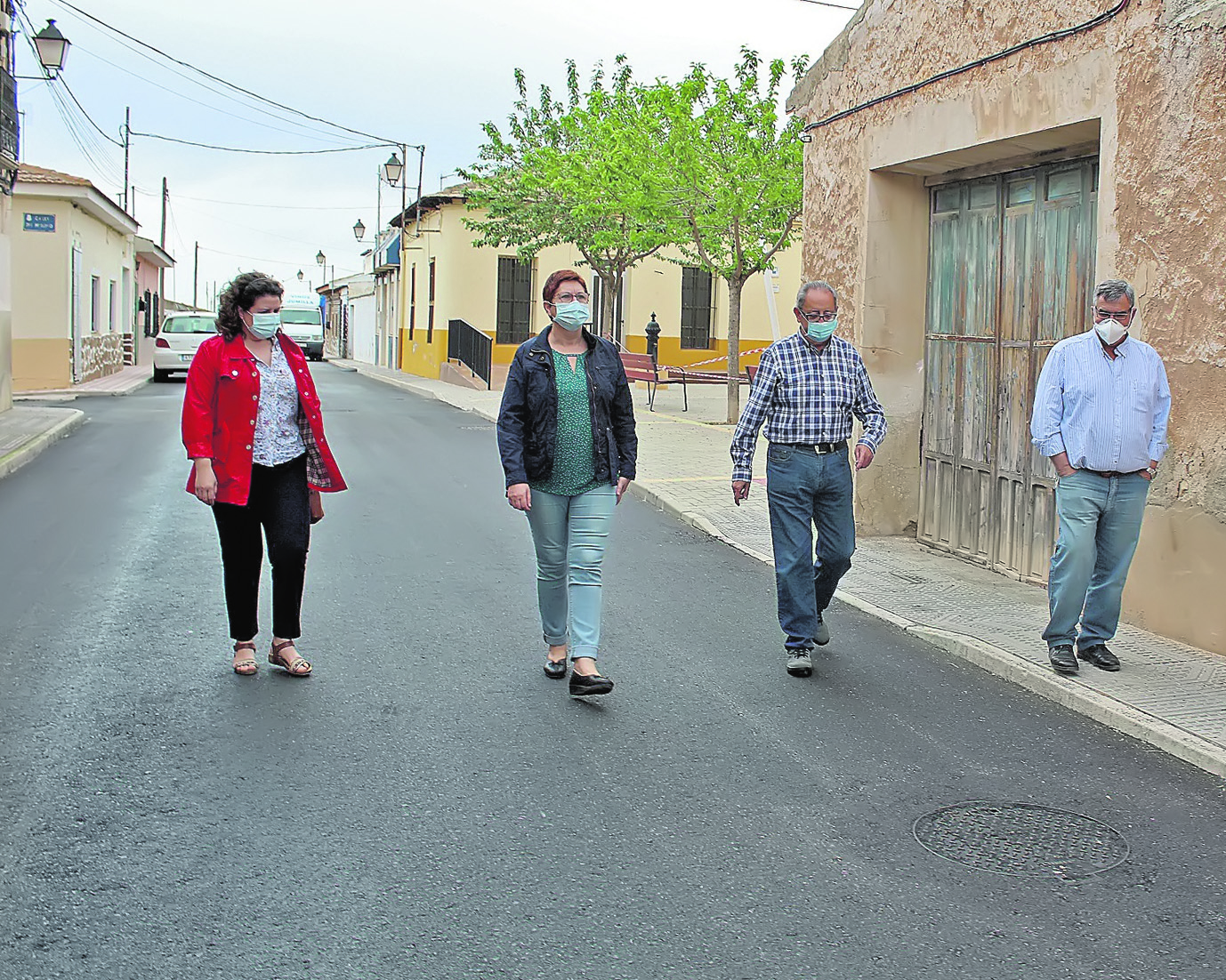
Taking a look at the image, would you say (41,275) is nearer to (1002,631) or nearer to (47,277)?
(47,277)

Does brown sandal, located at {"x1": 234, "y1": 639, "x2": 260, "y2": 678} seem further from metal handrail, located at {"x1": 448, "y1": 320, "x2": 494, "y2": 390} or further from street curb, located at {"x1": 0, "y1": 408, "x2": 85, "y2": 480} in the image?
metal handrail, located at {"x1": 448, "y1": 320, "x2": 494, "y2": 390}

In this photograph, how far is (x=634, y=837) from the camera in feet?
13.2

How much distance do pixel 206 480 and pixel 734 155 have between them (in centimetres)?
1372

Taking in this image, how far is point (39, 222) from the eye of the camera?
87.2 ft

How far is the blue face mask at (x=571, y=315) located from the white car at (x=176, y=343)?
2906 centimetres

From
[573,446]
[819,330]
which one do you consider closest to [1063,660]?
[819,330]

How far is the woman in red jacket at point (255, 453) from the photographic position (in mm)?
5527

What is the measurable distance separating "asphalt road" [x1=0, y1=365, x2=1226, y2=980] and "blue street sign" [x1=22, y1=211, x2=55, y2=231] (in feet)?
69.8

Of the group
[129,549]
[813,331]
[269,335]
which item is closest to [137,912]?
[269,335]

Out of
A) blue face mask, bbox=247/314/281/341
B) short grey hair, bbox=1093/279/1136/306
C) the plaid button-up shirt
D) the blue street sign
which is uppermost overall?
the blue street sign

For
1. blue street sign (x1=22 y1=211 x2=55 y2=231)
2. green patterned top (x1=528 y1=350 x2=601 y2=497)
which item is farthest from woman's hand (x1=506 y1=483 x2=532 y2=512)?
blue street sign (x1=22 y1=211 x2=55 y2=231)

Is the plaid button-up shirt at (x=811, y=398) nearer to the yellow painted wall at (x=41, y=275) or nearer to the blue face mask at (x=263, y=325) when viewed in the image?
the blue face mask at (x=263, y=325)

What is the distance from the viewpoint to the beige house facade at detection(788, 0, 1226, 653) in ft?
21.1

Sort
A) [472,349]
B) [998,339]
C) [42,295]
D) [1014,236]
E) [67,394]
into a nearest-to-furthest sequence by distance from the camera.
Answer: [1014,236] → [998,339] → [67,394] → [42,295] → [472,349]
